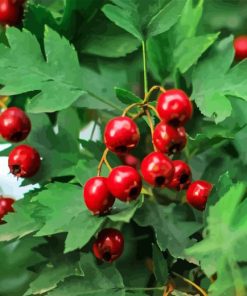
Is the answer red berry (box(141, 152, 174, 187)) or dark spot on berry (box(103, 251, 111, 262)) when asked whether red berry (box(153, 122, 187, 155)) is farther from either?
dark spot on berry (box(103, 251, 111, 262))

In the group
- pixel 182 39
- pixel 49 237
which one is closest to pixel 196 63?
pixel 182 39

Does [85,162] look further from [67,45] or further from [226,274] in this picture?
[226,274]

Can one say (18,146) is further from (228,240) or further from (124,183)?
(228,240)

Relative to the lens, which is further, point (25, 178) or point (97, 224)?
point (25, 178)

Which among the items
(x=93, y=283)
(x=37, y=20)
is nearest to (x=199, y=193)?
(x=93, y=283)

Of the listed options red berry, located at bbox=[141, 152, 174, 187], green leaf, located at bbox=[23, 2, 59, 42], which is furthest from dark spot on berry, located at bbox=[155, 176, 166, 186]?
green leaf, located at bbox=[23, 2, 59, 42]
